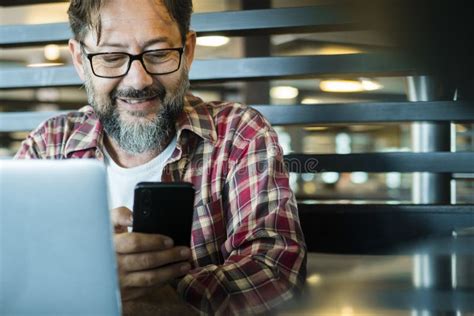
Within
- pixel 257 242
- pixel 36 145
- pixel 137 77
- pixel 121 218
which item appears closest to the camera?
pixel 121 218

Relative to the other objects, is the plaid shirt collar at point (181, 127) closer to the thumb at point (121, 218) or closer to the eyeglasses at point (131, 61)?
the eyeglasses at point (131, 61)

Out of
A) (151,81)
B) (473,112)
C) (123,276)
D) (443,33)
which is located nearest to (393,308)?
(473,112)

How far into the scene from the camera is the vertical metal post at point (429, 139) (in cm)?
219

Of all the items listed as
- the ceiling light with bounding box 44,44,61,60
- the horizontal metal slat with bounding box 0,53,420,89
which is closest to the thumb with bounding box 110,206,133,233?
the horizontal metal slat with bounding box 0,53,420,89

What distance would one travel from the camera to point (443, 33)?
7.25 ft

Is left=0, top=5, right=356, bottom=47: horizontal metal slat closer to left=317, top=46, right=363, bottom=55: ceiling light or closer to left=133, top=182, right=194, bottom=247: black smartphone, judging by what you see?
left=317, top=46, right=363, bottom=55: ceiling light

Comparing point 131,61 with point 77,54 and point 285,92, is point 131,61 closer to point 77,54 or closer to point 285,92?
point 77,54

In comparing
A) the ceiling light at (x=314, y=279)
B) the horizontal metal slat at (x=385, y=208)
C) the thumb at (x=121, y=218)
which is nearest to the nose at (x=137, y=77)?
the thumb at (x=121, y=218)

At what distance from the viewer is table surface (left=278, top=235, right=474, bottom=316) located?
7.37ft

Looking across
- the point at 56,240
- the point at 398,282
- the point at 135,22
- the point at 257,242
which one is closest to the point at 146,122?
the point at 135,22

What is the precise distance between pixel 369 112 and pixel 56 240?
160 centimetres

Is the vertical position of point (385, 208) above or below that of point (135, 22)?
below

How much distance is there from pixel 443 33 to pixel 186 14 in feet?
2.92

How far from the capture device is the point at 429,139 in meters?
2.21
